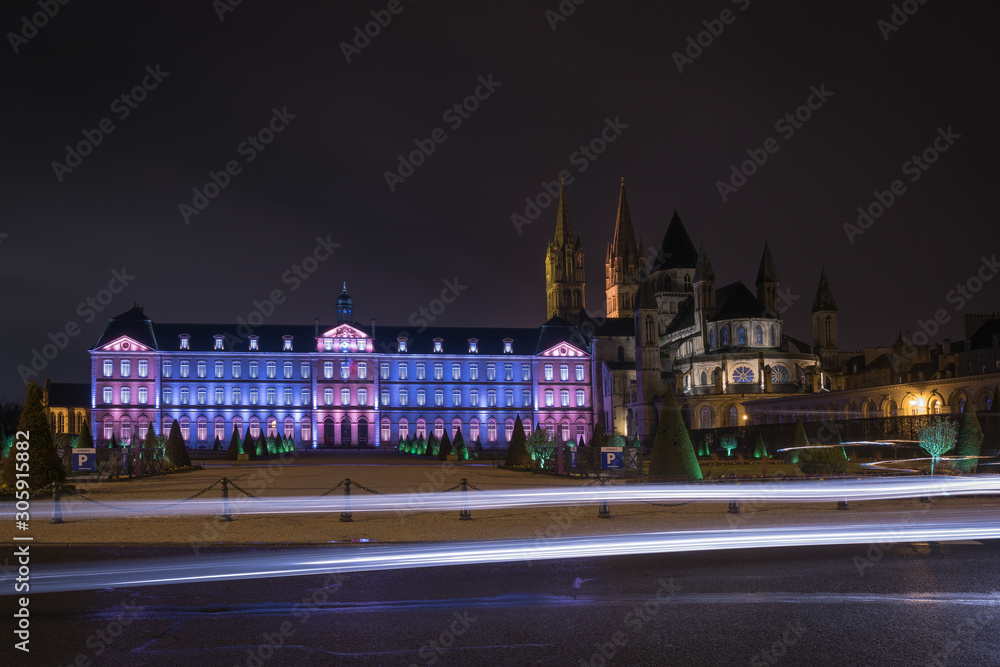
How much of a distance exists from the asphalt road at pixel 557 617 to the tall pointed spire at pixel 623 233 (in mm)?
90109

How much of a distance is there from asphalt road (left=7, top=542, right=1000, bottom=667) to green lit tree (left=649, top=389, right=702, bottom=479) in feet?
46.2

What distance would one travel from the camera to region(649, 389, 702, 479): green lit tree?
25.1 meters

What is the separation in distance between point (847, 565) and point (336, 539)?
25.3 ft

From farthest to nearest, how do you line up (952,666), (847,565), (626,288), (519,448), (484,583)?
(626,288), (519,448), (847,565), (484,583), (952,666)

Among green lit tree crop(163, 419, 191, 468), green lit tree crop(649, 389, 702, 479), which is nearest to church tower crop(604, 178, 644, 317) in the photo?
green lit tree crop(163, 419, 191, 468)

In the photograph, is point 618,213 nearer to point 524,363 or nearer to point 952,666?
point 524,363

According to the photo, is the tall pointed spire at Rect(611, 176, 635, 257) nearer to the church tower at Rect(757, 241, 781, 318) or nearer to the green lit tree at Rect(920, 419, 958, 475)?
the church tower at Rect(757, 241, 781, 318)

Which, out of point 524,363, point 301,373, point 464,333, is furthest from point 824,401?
point 301,373

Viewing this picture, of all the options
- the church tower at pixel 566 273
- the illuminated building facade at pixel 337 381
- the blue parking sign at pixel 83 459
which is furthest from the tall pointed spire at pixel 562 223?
the blue parking sign at pixel 83 459

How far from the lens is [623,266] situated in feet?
325

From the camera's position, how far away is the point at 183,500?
21.2 m

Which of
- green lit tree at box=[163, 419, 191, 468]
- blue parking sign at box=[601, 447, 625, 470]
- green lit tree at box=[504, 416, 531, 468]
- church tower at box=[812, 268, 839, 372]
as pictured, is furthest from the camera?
church tower at box=[812, 268, 839, 372]

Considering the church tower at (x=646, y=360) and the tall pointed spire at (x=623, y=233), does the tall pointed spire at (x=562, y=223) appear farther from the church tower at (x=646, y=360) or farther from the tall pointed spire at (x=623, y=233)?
the church tower at (x=646, y=360)

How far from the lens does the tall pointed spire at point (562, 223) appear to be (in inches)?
3836
